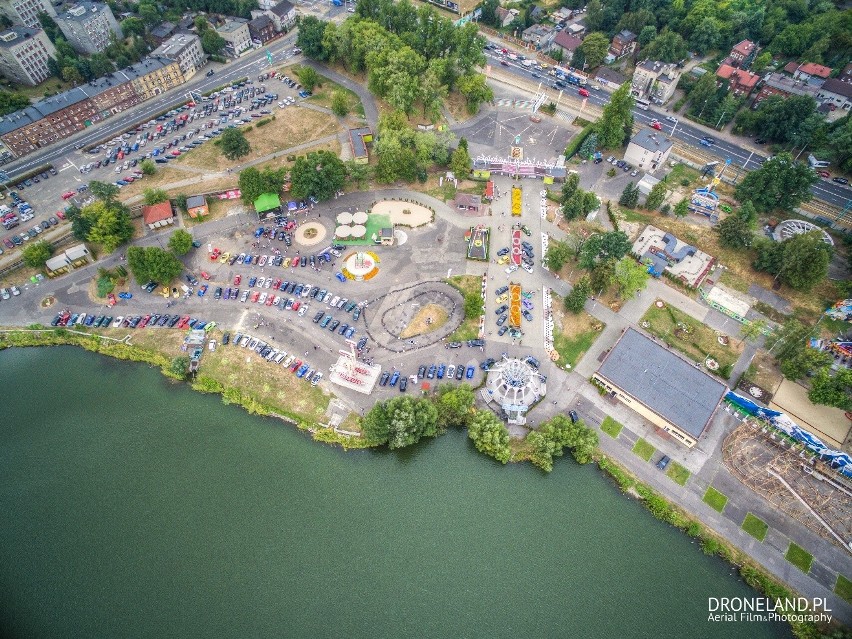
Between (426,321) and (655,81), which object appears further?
(655,81)

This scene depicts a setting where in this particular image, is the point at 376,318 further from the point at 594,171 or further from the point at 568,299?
the point at 594,171

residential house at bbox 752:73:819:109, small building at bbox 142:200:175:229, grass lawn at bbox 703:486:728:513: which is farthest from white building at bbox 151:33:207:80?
grass lawn at bbox 703:486:728:513

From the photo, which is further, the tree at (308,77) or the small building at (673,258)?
the tree at (308,77)

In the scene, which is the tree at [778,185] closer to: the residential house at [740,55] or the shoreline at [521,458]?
the residential house at [740,55]

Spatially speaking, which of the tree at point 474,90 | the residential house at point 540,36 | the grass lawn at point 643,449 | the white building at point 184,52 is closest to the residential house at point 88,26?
the white building at point 184,52

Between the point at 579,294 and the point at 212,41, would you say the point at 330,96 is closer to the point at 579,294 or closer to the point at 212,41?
the point at 212,41

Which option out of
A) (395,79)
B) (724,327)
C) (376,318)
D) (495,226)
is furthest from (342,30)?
(724,327)

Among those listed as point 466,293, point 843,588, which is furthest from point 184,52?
point 843,588
